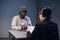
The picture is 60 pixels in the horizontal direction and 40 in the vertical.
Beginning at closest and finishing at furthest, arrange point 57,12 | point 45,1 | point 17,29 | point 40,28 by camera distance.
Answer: point 40,28 < point 17,29 < point 57,12 < point 45,1

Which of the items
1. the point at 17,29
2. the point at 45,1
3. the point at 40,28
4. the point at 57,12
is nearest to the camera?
the point at 40,28

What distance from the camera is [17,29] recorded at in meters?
3.91

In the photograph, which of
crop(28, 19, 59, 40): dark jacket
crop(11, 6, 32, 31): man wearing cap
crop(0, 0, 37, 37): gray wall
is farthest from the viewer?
crop(0, 0, 37, 37): gray wall

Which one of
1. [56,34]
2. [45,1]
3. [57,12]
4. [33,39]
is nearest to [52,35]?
[56,34]

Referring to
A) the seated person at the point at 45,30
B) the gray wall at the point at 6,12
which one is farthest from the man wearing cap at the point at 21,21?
the gray wall at the point at 6,12

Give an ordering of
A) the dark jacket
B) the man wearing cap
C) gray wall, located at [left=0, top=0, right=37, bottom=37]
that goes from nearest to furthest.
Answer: the dark jacket < the man wearing cap < gray wall, located at [left=0, top=0, right=37, bottom=37]

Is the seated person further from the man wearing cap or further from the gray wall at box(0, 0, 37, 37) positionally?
the gray wall at box(0, 0, 37, 37)

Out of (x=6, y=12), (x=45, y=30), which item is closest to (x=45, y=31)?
(x=45, y=30)

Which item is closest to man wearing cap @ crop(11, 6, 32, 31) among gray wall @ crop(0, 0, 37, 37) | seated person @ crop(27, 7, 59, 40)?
seated person @ crop(27, 7, 59, 40)

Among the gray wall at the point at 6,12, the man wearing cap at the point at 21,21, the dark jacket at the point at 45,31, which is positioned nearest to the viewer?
the dark jacket at the point at 45,31

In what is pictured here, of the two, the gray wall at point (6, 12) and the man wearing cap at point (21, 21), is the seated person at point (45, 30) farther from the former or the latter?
the gray wall at point (6, 12)

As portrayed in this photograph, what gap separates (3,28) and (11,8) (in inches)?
34.7

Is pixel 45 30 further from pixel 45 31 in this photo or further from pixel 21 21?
pixel 21 21

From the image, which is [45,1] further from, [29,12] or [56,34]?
[56,34]
